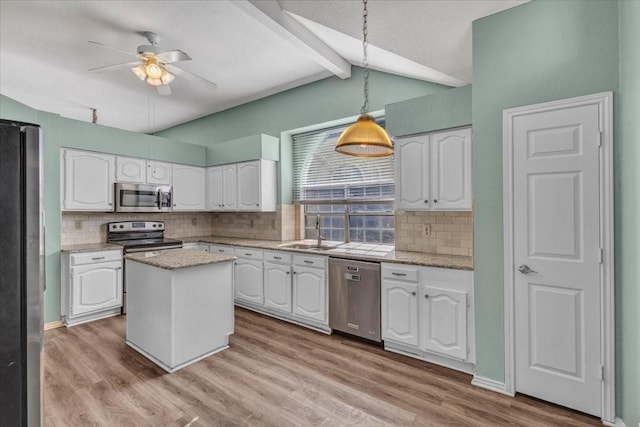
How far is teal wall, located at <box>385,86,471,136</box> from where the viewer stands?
2.67m

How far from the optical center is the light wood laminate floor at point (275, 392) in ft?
6.53

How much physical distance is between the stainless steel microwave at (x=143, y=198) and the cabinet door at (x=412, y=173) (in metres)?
3.45

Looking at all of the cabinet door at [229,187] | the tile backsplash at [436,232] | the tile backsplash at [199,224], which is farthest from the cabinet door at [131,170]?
the tile backsplash at [436,232]

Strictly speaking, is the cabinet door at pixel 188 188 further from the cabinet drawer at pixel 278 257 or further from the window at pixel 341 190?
the cabinet drawer at pixel 278 257

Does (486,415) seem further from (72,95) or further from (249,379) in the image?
(72,95)

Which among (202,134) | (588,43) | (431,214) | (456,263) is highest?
(202,134)

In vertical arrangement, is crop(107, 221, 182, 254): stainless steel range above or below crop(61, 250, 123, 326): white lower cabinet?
above

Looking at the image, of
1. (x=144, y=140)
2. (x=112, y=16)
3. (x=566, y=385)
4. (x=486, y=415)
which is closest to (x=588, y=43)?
(x=566, y=385)

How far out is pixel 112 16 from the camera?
8.98 feet

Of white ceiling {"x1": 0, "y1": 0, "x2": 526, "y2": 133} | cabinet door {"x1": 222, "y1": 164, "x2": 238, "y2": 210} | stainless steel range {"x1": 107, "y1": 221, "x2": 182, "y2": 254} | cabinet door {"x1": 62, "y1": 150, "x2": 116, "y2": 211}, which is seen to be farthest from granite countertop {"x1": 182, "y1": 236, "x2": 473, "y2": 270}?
cabinet door {"x1": 62, "y1": 150, "x2": 116, "y2": 211}

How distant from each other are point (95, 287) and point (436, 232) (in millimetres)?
4029

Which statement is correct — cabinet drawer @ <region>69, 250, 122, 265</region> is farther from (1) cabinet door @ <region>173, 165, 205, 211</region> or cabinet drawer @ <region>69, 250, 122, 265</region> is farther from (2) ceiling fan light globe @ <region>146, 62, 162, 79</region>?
(2) ceiling fan light globe @ <region>146, 62, 162, 79</region>

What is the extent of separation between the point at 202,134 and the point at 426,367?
5.35 metres

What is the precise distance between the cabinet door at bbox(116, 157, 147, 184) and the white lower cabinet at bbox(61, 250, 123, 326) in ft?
3.40
